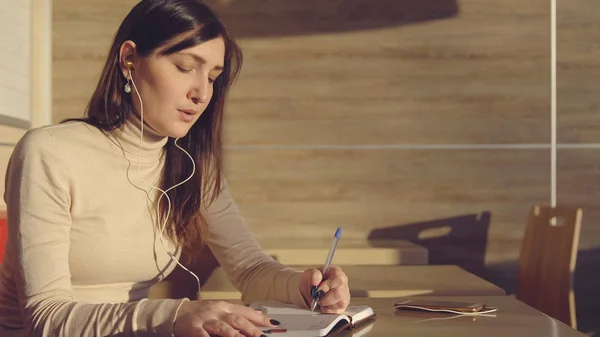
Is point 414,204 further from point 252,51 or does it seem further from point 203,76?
point 203,76

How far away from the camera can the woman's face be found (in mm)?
1680

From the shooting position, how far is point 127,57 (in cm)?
171

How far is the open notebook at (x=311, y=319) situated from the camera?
124 centimetres

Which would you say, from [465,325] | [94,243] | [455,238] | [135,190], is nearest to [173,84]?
[135,190]

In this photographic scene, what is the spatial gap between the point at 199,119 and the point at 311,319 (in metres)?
0.67

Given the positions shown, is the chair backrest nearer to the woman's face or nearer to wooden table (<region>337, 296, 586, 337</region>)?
wooden table (<region>337, 296, 586, 337</region>)

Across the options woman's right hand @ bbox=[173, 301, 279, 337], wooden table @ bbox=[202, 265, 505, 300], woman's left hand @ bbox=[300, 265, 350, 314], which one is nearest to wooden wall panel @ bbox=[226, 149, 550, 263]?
wooden table @ bbox=[202, 265, 505, 300]

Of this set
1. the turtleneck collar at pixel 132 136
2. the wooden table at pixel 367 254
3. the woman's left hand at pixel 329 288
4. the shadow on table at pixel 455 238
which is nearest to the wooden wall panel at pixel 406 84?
the shadow on table at pixel 455 238

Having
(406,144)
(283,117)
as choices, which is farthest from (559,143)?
(283,117)

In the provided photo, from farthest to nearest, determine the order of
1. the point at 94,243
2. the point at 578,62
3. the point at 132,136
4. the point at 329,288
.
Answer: the point at 578,62
the point at 132,136
the point at 94,243
the point at 329,288

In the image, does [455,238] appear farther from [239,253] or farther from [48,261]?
[48,261]

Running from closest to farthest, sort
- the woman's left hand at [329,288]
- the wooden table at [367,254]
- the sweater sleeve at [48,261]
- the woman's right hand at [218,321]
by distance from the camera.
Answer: the woman's right hand at [218,321] < the sweater sleeve at [48,261] < the woman's left hand at [329,288] < the wooden table at [367,254]

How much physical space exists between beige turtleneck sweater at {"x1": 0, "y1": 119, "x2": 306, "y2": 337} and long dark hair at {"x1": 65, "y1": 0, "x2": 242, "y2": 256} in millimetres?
33

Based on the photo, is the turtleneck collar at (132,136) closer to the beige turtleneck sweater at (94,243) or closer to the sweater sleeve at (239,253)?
the beige turtleneck sweater at (94,243)
